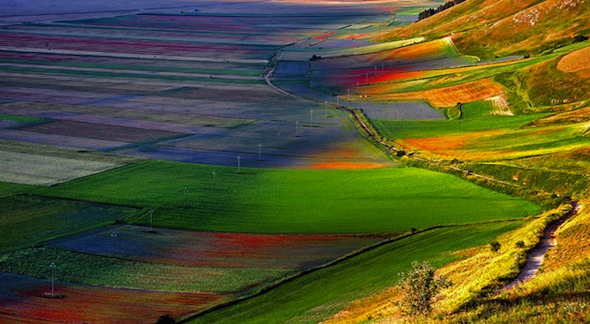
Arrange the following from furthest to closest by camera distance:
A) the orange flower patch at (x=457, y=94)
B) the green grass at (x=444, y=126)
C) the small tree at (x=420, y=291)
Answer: the orange flower patch at (x=457, y=94)
the green grass at (x=444, y=126)
the small tree at (x=420, y=291)

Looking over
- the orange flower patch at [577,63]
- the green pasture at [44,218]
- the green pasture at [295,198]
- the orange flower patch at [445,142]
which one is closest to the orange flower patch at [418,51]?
the orange flower patch at [577,63]

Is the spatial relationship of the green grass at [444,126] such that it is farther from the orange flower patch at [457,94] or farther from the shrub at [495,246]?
the shrub at [495,246]

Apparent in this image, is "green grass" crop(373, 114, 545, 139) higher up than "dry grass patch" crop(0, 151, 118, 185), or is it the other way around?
"green grass" crop(373, 114, 545, 139)

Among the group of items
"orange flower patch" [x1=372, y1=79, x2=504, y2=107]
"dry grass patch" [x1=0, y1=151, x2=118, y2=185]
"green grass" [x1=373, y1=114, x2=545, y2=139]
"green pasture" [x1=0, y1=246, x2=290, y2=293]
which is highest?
"orange flower patch" [x1=372, y1=79, x2=504, y2=107]

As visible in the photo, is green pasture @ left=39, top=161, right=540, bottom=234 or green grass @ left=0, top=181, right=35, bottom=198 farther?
green grass @ left=0, top=181, right=35, bottom=198

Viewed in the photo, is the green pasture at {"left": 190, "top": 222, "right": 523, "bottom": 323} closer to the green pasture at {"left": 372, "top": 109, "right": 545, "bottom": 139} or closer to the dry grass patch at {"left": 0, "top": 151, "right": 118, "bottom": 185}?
the dry grass patch at {"left": 0, "top": 151, "right": 118, "bottom": 185}

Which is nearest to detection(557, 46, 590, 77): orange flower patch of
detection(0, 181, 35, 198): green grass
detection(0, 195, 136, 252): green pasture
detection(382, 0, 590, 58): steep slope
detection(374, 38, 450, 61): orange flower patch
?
detection(382, 0, 590, 58): steep slope

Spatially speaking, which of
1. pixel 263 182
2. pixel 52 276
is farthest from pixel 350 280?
pixel 263 182

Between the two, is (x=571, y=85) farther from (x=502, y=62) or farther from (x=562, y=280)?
(x=562, y=280)
